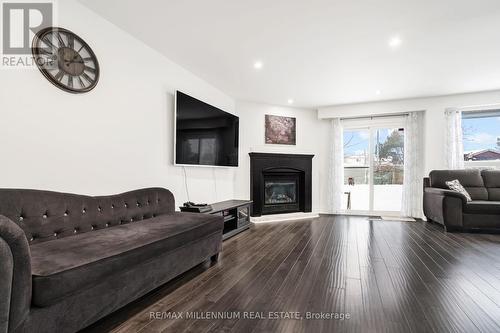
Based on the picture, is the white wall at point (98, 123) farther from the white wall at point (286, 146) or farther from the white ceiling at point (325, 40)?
the white wall at point (286, 146)

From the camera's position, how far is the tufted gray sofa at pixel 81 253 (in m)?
1.10

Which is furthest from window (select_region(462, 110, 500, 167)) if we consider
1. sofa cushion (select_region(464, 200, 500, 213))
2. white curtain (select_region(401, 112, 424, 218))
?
sofa cushion (select_region(464, 200, 500, 213))

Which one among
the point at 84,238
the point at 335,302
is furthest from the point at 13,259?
the point at 335,302

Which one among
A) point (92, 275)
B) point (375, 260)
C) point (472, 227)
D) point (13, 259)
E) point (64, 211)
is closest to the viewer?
point (13, 259)

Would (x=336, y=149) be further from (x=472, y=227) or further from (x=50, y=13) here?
(x=50, y=13)

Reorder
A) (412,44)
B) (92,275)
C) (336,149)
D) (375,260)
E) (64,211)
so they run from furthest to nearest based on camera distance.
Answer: (336,149), (412,44), (375,260), (64,211), (92,275)

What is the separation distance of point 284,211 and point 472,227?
316cm

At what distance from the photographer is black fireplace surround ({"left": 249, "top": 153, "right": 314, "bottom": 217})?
511cm

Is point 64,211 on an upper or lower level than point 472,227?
upper

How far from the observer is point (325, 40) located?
279 cm

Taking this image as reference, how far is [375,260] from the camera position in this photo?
2648mm

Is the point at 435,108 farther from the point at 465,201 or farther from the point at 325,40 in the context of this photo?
the point at 325,40

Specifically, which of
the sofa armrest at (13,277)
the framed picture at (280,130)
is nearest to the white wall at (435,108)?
the framed picture at (280,130)

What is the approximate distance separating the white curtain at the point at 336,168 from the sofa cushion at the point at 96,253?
407 centimetres
